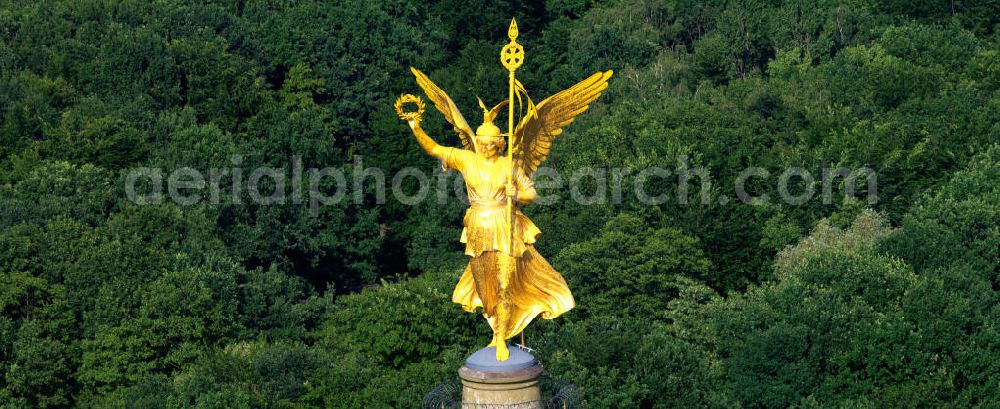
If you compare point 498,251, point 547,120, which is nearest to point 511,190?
point 498,251

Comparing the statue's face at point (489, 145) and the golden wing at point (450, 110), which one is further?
the golden wing at point (450, 110)

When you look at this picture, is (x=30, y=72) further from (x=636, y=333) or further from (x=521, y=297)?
(x=521, y=297)

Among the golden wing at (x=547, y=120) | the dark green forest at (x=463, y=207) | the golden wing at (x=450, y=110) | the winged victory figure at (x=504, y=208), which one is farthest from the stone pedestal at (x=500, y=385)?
the dark green forest at (x=463, y=207)

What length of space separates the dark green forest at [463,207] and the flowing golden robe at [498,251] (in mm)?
20585

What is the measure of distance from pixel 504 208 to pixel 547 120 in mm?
2293

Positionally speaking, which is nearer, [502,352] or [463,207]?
[502,352]

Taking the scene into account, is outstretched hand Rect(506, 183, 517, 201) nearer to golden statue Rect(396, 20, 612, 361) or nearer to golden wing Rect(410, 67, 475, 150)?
golden statue Rect(396, 20, 612, 361)

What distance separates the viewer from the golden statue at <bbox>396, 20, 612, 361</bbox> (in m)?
57.2

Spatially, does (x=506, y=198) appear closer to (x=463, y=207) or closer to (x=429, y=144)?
(x=429, y=144)

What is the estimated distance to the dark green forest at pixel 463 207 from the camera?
82.8 metres

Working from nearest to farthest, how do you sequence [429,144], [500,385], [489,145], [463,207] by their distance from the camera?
[500,385] → [489,145] → [429,144] → [463,207]

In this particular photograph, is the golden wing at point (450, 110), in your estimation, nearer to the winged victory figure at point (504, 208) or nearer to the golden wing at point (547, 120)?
the winged victory figure at point (504, 208)

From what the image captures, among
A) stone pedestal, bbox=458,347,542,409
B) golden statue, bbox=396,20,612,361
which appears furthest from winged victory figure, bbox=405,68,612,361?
stone pedestal, bbox=458,347,542,409

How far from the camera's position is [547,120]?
191ft
